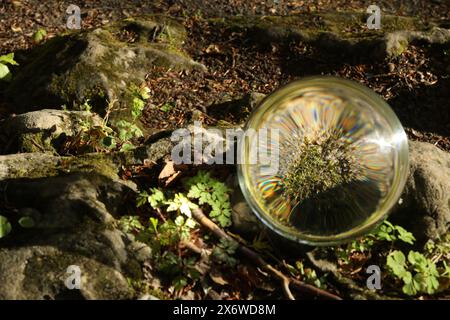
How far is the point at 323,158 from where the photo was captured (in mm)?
2865

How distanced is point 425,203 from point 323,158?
62cm

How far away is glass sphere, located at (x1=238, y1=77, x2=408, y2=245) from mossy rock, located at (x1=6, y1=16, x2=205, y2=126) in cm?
147

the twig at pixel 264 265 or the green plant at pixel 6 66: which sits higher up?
the green plant at pixel 6 66

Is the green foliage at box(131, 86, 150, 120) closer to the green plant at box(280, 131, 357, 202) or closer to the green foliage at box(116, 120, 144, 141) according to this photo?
the green foliage at box(116, 120, 144, 141)

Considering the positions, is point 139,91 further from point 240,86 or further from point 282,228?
point 282,228

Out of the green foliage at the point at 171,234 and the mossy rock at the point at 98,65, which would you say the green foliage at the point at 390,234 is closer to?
the green foliage at the point at 171,234

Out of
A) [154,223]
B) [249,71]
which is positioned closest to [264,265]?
[154,223]

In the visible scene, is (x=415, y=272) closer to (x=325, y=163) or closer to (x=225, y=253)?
(x=325, y=163)

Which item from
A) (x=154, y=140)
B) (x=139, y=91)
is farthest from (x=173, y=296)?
(x=139, y=91)

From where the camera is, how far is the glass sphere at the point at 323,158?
8.55ft

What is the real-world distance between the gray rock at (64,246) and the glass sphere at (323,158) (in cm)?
70

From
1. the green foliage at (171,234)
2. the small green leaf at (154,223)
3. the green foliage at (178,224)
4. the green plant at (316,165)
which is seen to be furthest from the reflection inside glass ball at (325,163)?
the small green leaf at (154,223)

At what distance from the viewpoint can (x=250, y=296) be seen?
2553 mm

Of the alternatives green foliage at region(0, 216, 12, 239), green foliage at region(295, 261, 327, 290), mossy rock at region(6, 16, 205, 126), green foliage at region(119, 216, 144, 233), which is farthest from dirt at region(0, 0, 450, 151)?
green foliage at region(0, 216, 12, 239)
